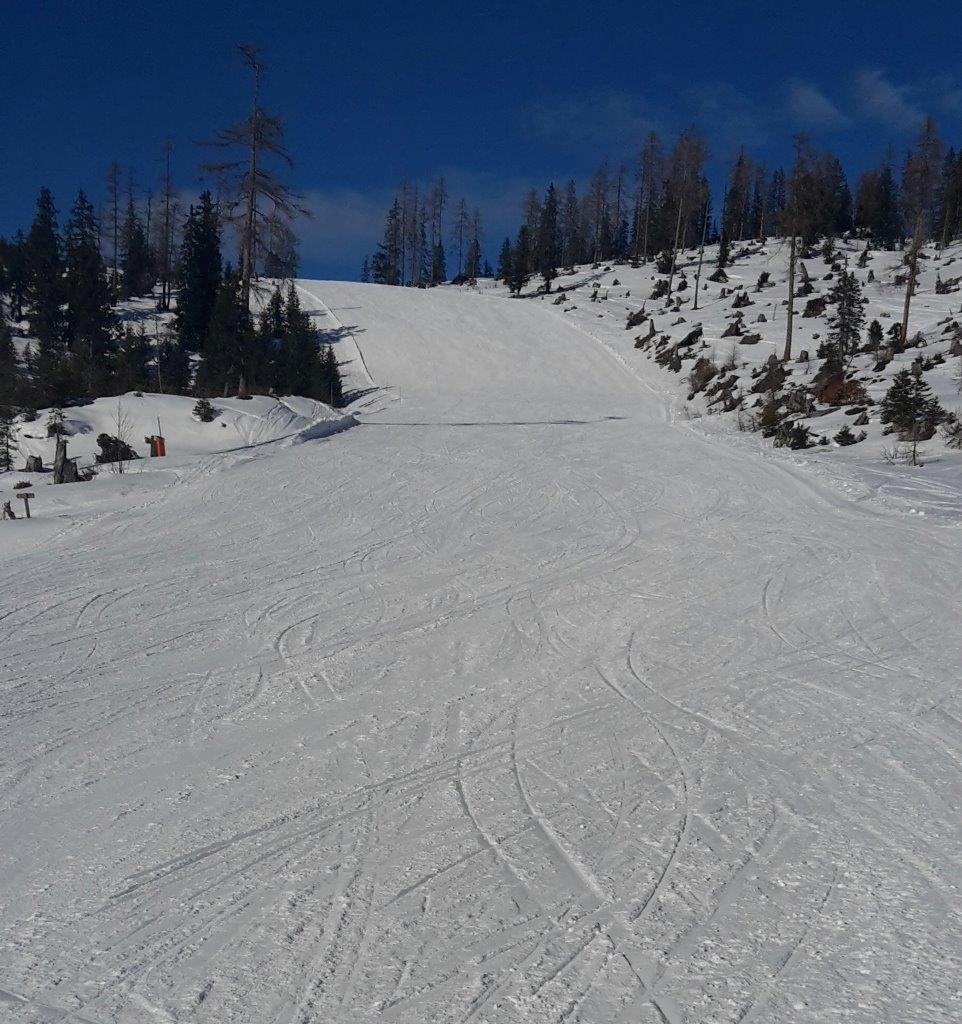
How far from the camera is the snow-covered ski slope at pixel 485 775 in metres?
2.79

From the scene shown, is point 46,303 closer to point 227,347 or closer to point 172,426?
point 227,347

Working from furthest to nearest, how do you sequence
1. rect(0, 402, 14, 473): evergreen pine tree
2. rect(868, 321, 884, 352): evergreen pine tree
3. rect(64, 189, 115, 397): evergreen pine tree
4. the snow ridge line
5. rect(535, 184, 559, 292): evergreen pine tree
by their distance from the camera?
rect(535, 184, 559, 292): evergreen pine tree < the snow ridge line < rect(64, 189, 115, 397): evergreen pine tree < rect(868, 321, 884, 352): evergreen pine tree < rect(0, 402, 14, 473): evergreen pine tree

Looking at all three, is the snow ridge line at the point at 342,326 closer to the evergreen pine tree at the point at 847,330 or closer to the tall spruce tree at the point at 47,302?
the tall spruce tree at the point at 47,302

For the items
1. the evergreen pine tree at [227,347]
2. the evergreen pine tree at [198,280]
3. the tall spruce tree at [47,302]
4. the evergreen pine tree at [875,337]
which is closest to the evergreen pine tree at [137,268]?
the tall spruce tree at [47,302]

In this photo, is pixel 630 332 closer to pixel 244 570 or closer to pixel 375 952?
pixel 244 570

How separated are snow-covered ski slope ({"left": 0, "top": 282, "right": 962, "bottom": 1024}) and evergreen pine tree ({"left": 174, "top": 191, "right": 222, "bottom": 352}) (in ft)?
94.0

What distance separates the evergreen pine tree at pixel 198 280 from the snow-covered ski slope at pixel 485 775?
94.0 ft

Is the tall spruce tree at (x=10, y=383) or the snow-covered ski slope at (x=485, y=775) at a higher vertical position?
the tall spruce tree at (x=10, y=383)

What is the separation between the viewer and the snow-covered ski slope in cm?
279

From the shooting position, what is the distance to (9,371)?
2277cm

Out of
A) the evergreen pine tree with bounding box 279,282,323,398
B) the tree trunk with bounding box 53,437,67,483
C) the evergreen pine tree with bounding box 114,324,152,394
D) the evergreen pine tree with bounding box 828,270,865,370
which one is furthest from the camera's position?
the evergreen pine tree with bounding box 279,282,323,398

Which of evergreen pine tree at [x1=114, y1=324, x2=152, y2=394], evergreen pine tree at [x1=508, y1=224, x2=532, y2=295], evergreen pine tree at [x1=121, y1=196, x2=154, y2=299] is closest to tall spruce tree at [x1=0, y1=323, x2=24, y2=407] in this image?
evergreen pine tree at [x1=114, y1=324, x2=152, y2=394]

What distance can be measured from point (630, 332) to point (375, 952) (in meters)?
40.2

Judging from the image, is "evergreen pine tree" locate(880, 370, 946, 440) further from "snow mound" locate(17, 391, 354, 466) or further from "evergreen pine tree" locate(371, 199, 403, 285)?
"evergreen pine tree" locate(371, 199, 403, 285)
